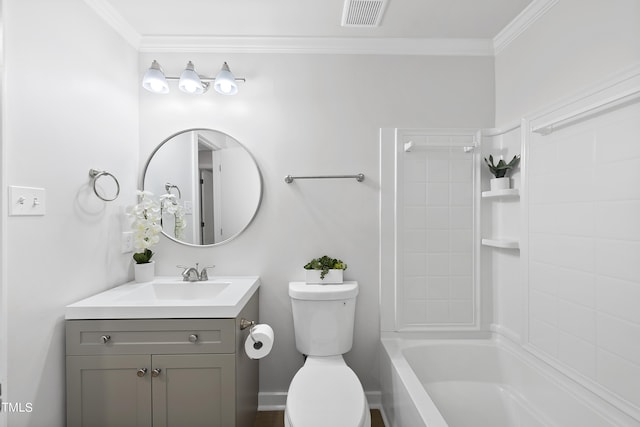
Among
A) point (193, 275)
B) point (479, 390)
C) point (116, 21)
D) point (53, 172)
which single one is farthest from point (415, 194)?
point (116, 21)

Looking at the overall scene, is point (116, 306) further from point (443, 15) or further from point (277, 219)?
point (443, 15)

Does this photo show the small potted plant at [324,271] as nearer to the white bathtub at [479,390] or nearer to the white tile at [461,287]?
the white bathtub at [479,390]

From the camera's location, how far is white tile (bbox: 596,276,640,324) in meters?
1.26

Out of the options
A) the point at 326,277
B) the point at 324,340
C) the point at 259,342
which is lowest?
the point at 324,340

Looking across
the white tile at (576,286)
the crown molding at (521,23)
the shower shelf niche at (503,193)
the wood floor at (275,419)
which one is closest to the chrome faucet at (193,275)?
the wood floor at (275,419)

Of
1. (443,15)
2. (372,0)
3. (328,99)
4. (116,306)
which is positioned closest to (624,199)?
Result: (443,15)

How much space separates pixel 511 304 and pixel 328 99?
169 cm

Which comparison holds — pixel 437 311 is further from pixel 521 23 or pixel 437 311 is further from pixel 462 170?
pixel 521 23

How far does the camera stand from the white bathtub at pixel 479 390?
1454 millimetres

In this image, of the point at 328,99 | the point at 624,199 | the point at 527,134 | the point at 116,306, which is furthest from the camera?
the point at 328,99

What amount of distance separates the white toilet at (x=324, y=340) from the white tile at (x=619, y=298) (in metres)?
1.08

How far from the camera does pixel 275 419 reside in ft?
6.77

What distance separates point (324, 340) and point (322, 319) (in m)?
0.12

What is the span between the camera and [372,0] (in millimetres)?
1721
